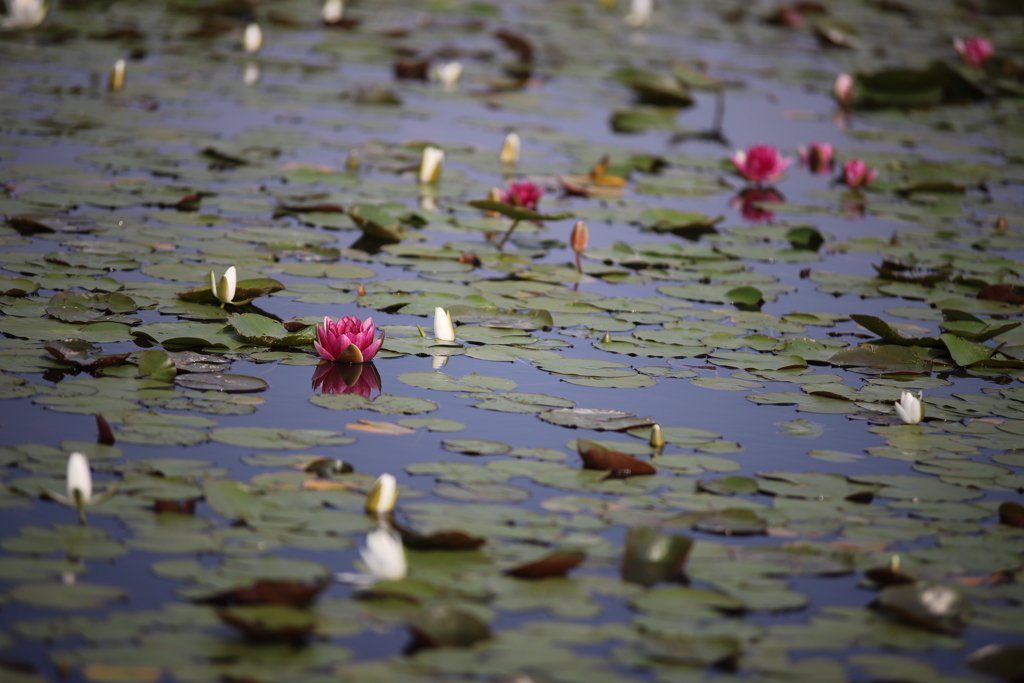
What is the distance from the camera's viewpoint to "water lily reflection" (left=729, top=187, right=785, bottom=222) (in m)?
4.57

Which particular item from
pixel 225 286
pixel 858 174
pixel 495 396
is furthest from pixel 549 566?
pixel 858 174

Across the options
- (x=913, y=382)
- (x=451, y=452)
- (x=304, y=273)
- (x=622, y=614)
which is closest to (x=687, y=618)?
(x=622, y=614)

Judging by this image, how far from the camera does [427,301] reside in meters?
3.25

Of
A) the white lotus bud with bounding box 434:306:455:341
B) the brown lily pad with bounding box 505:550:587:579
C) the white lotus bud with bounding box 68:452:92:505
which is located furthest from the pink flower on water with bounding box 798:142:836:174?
the white lotus bud with bounding box 68:452:92:505

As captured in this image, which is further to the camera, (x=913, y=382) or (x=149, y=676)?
(x=913, y=382)

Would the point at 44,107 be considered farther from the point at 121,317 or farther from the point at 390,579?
the point at 390,579

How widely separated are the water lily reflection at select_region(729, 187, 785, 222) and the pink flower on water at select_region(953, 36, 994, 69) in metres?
3.48

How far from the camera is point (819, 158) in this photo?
5309 mm

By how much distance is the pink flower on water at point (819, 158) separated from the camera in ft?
17.3

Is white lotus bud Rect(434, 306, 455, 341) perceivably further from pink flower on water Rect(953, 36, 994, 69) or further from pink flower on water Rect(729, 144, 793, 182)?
pink flower on water Rect(953, 36, 994, 69)

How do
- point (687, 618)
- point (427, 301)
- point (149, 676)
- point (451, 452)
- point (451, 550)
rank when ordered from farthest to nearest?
point (427, 301) → point (451, 452) → point (451, 550) → point (687, 618) → point (149, 676)

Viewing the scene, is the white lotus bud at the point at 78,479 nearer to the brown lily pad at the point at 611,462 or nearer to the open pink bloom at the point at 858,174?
the brown lily pad at the point at 611,462

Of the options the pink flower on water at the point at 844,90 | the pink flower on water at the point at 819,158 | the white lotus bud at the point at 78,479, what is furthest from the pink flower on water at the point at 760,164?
the white lotus bud at the point at 78,479

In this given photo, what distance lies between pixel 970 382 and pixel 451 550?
180 centimetres
